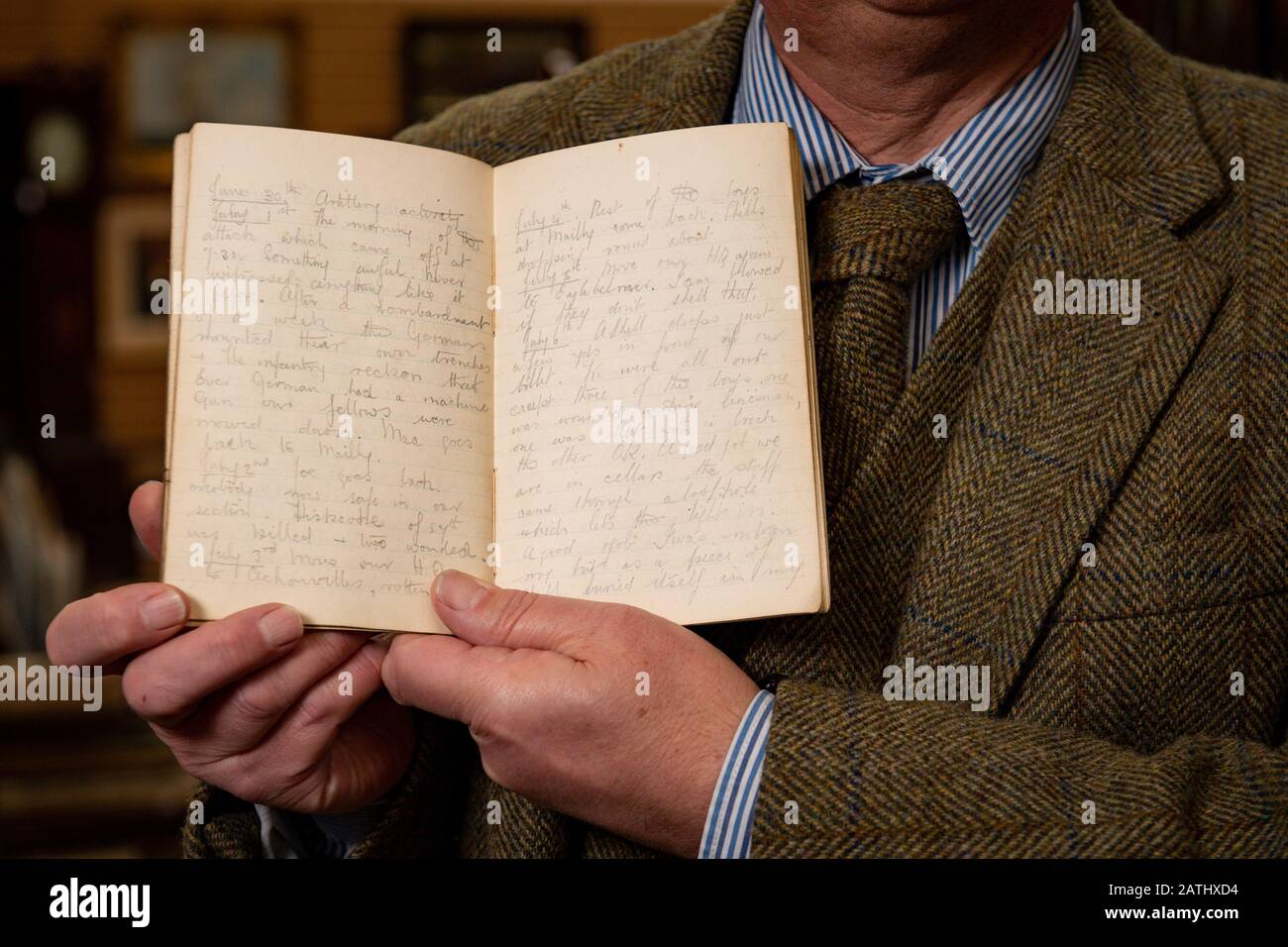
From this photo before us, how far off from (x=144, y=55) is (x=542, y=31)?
148 cm

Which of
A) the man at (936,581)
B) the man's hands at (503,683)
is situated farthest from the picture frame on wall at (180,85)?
the man's hands at (503,683)

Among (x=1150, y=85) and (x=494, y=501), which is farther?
(x=1150, y=85)

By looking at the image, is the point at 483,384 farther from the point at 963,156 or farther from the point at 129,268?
the point at 129,268

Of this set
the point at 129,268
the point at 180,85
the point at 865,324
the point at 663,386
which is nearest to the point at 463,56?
the point at 180,85

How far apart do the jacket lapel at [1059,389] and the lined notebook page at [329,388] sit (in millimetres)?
412

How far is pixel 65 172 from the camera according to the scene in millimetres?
4367

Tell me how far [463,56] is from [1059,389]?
12.6ft

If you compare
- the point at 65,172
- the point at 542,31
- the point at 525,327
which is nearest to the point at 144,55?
the point at 65,172

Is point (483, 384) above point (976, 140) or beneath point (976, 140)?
beneath

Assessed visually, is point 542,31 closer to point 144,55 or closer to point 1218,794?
point 144,55

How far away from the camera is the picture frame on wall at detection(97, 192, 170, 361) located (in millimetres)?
4484

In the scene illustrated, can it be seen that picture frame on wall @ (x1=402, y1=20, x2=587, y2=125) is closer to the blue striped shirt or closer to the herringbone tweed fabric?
the blue striped shirt

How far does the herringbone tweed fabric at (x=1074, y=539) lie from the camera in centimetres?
98

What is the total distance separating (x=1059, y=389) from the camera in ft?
3.56
